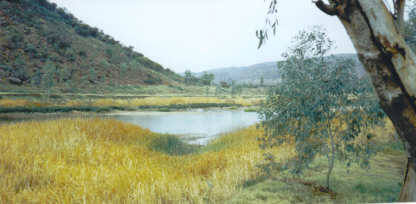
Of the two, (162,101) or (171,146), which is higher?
(162,101)

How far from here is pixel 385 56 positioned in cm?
146

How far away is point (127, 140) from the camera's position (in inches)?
169

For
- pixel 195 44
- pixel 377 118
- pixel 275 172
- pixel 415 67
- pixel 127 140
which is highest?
pixel 195 44

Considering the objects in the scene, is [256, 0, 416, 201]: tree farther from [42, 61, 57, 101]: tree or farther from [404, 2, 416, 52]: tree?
[42, 61, 57, 101]: tree

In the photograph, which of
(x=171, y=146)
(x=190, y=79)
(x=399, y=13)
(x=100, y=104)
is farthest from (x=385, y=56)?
(x=190, y=79)

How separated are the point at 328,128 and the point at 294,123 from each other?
0.35 meters

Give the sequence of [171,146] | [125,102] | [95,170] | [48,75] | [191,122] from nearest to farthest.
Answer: [95,170]
[48,75]
[125,102]
[171,146]
[191,122]

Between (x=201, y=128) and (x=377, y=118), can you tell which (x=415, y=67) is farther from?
(x=201, y=128)

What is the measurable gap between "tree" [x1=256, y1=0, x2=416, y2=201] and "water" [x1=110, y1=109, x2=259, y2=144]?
402cm

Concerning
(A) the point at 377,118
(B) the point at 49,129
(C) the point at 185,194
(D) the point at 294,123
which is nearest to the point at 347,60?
(A) the point at 377,118

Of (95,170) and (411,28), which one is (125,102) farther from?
(411,28)

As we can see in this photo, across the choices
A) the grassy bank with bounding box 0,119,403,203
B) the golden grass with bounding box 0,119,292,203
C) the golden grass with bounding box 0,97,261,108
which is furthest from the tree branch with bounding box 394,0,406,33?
the golden grass with bounding box 0,97,261,108

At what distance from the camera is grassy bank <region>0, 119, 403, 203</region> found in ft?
7.50

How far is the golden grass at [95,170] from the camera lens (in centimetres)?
223
